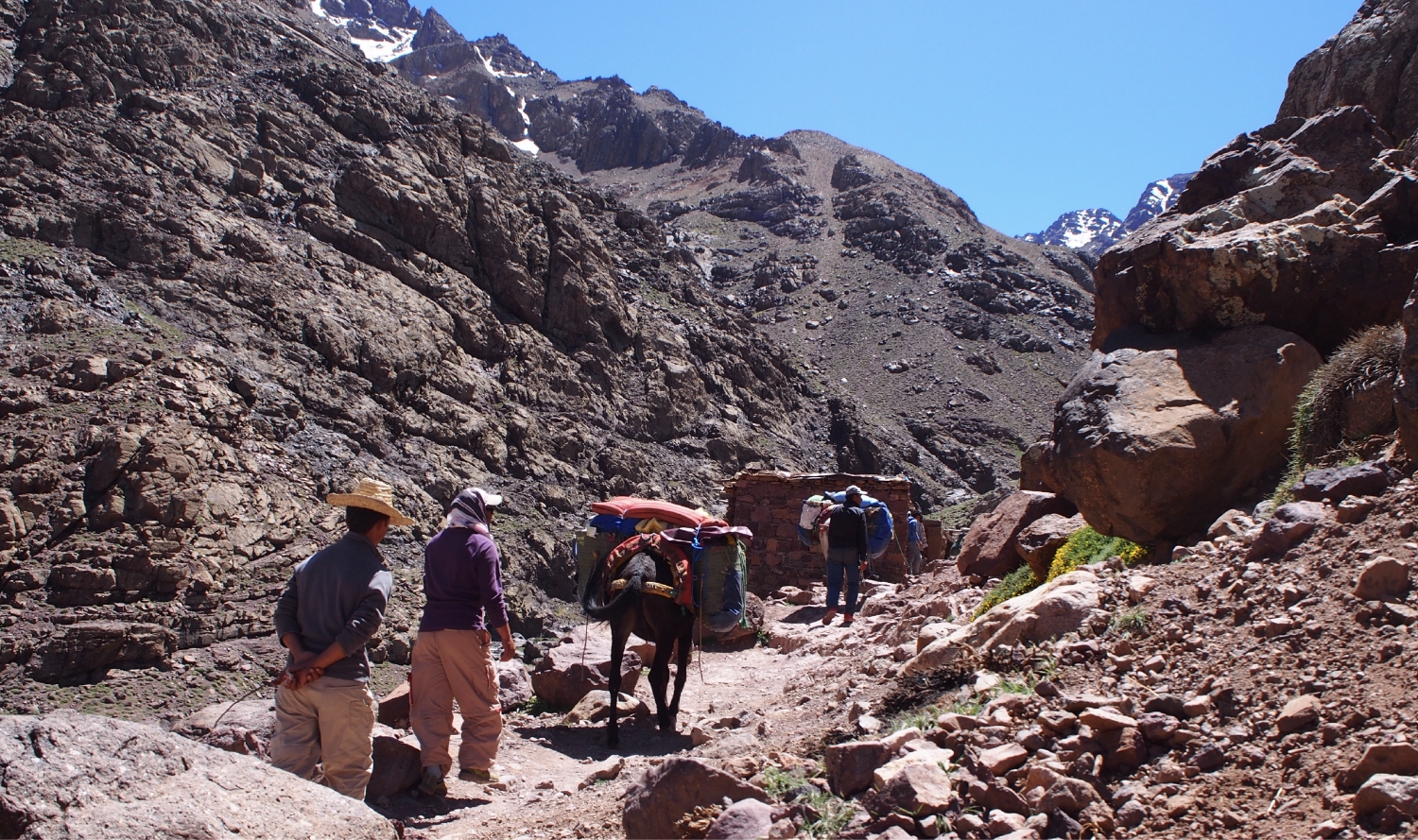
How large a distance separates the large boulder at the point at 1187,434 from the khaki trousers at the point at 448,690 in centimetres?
419

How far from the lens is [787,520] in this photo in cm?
1589

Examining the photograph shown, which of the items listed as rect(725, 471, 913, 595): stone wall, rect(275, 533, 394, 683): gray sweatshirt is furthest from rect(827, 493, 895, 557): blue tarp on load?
rect(275, 533, 394, 683): gray sweatshirt

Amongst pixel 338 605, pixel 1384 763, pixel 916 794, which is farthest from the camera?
pixel 338 605

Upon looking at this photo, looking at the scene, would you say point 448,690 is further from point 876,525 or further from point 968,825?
point 876,525

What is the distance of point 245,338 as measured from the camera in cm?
1964

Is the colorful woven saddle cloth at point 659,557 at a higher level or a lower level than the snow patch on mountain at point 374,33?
lower

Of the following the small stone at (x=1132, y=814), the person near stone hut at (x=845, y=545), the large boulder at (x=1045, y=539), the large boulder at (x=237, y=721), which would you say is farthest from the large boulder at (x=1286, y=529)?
the person near stone hut at (x=845, y=545)

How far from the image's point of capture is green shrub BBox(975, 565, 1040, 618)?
297 inches

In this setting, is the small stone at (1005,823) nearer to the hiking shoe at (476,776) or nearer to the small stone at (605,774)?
the small stone at (605,774)

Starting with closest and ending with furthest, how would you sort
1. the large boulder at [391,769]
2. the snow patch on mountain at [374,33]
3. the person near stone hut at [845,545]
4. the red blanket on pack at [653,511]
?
the large boulder at [391,769] → the red blanket on pack at [653,511] → the person near stone hut at [845,545] → the snow patch on mountain at [374,33]

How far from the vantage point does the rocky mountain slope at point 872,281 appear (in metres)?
44.2

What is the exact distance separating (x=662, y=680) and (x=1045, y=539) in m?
3.42

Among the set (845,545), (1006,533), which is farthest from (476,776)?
(845,545)

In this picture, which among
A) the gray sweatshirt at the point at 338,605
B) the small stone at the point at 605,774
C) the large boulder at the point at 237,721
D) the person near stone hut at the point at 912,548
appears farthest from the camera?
the person near stone hut at the point at 912,548
